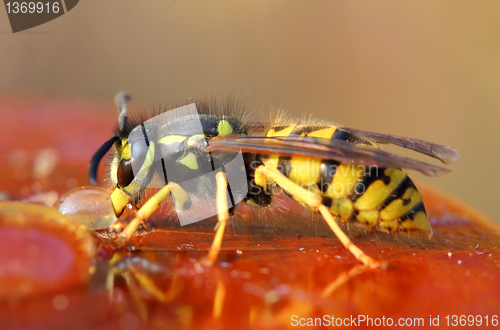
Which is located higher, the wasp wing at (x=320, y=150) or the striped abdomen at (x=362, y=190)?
the wasp wing at (x=320, y=150)

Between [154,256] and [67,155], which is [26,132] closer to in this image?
[67,155]

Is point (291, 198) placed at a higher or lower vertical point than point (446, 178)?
higher

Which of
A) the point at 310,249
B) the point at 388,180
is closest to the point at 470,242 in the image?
the point at 388,180

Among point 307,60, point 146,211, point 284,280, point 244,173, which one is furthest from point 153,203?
point 307,60

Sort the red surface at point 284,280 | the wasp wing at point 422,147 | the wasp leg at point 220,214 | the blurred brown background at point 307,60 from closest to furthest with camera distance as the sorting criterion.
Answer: the red surface at point 284,280
the wasp leg at point 220,214
the wasp wing at point 422,147
the blurred brown background at point 307,60

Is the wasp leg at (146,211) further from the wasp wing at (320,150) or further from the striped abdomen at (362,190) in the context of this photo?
the striped abdomen at (362,190)

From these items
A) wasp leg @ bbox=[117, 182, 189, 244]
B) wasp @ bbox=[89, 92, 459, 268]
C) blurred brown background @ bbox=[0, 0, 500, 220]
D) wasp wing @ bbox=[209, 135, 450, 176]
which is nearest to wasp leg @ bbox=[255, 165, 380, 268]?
wasp @ bbox=[89, 92, 459, 268]

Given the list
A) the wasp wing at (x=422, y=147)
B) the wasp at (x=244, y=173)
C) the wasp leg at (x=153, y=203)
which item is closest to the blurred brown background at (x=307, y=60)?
the wasp wing at (x=422, y=147)
